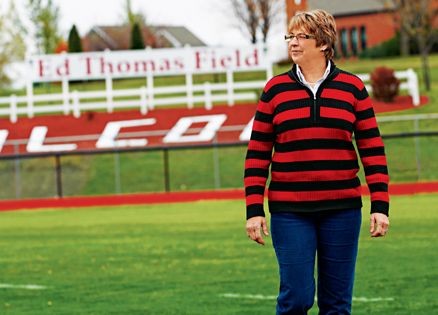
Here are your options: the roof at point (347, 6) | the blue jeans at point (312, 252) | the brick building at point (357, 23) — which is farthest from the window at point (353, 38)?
the blue jeans at point (312, 252)

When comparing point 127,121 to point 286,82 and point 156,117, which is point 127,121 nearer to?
point 156,117

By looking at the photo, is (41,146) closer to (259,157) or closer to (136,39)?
(136,39)

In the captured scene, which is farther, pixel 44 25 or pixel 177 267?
pixel 44 25

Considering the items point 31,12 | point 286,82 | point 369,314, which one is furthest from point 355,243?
point 31,12

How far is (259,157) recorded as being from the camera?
23.7ft

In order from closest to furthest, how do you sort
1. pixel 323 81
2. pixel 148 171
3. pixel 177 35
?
pixel 323 81 → pixel 148 171 → pixel 177 35

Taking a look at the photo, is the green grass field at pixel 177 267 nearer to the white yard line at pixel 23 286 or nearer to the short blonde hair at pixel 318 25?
the white yard line at pixel 23 286

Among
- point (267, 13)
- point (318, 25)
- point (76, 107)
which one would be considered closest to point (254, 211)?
point (318, 25)

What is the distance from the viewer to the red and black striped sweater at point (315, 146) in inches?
278

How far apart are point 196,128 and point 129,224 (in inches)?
829

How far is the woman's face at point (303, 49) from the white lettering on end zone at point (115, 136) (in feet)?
104

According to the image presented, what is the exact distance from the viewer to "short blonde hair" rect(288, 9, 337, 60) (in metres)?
7.11

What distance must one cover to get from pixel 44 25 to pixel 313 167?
75178 millimetres

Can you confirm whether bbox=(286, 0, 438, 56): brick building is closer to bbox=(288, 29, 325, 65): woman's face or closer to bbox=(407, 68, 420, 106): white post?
bbox=(407, 68, 420, 106): white post
